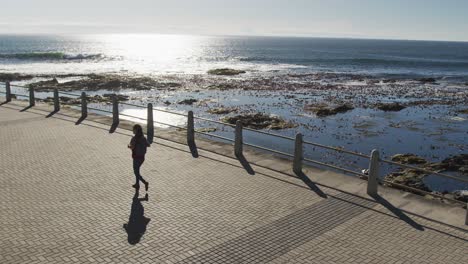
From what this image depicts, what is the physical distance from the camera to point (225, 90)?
42781mm

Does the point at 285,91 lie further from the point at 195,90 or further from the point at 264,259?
the point at 264,259

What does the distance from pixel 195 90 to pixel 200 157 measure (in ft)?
100

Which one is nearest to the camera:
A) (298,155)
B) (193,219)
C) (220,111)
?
(193,219)

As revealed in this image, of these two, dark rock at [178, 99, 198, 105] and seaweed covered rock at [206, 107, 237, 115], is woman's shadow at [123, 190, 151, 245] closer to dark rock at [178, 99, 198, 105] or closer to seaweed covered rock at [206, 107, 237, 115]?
seaweed covered rock at [206, 107, 237, 115]

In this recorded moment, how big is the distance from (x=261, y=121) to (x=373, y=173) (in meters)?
15.7

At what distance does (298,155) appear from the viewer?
11.2 meters

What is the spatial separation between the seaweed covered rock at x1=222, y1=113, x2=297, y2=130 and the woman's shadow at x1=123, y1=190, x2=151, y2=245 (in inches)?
605

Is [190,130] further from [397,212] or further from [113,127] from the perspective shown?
[397,212]

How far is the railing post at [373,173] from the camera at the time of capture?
31.3ft

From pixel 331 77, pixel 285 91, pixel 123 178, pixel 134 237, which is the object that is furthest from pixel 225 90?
pixel 134 237

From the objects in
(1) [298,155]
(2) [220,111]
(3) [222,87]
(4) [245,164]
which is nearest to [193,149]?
(4) [245,164]

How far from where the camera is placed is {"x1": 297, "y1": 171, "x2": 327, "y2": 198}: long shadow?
32.3 feet

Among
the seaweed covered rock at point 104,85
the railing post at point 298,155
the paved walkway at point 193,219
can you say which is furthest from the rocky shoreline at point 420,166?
the seaweed covered rock at point 104,85

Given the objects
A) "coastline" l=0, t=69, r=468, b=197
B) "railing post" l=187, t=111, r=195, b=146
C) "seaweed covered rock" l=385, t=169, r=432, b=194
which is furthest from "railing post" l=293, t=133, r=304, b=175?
"coastline" l=0, t=69, r=468, b=197
